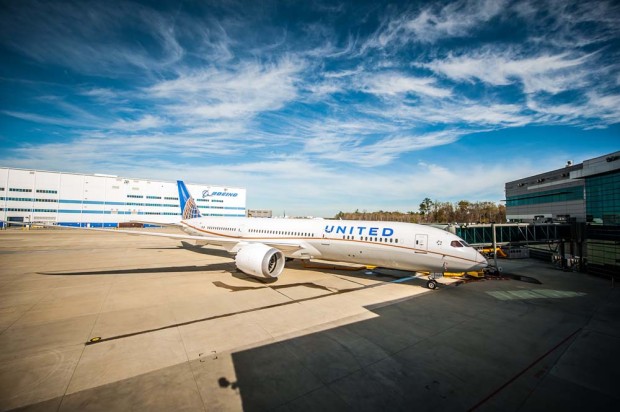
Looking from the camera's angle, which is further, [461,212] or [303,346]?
[461,212]

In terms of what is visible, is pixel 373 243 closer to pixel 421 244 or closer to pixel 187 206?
pixel 421 244

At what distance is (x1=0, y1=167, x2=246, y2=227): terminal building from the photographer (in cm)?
5891

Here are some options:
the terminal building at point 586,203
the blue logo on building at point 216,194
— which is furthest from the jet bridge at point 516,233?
the blue logo on building at point 216,194

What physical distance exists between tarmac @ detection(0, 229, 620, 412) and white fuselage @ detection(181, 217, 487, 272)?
5.80 feet

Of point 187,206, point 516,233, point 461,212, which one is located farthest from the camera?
point 461,212

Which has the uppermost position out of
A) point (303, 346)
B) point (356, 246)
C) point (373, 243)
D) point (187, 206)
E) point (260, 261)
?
point (187, 206)

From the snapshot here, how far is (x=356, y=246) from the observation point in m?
16.5

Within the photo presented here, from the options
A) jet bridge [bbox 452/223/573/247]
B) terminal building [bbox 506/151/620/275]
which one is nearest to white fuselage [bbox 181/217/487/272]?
jet bridge [bbox 452/223/573/247]

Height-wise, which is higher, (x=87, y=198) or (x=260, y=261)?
(x=87, y=198)

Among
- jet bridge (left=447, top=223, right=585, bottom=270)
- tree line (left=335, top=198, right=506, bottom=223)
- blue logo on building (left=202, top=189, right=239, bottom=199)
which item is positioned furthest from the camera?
tree line (left=335, top=198, right=506, bottom=223)

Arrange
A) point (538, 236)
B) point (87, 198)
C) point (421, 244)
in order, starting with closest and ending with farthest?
point (421, 244) < point (538, 236) < point (87, 198)

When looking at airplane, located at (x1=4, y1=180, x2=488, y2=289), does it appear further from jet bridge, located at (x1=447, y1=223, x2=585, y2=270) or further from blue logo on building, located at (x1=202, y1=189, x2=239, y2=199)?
blue logo on building, located at (x1=202, y1=189, x2=239, y2=199)

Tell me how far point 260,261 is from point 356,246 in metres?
6.21

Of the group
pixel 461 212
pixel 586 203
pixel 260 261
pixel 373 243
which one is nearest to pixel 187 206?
pixel 260 261
